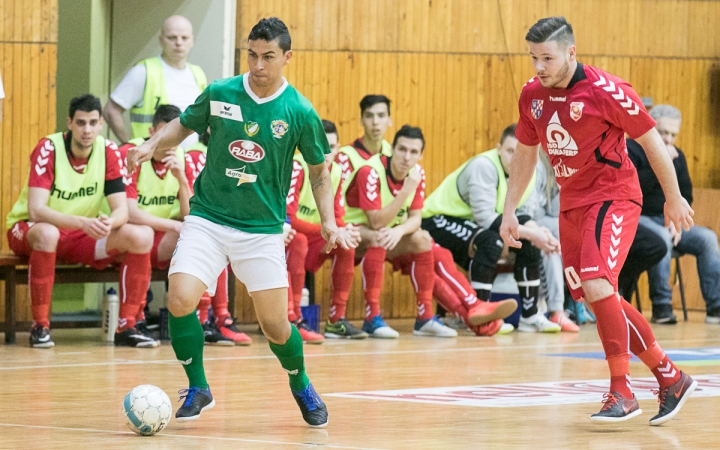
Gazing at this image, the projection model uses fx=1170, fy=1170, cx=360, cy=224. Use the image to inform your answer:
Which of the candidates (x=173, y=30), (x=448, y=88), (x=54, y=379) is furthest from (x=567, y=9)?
(x=54, y=379)

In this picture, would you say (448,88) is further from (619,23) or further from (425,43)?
(619,23)

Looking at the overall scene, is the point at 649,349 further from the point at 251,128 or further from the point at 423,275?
the point at 423,275

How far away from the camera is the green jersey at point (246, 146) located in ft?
15.4

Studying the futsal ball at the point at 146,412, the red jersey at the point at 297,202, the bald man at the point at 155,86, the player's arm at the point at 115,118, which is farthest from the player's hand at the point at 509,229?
the player's arm at the point at 115,118

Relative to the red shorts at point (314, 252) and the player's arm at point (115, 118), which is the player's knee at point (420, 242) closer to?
the red shorts at point (314, 252)

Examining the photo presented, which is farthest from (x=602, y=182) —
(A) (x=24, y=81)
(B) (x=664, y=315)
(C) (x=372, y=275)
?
(B) (x=664, y=315)

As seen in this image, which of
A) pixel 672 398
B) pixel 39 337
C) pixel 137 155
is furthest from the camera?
pixel 39 337

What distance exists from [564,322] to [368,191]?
7.14 feet

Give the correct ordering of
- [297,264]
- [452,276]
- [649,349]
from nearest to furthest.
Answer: [649,349] < [297,264] < [452,276]

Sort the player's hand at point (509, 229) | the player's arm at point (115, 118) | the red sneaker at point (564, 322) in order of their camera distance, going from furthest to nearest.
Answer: the red sneaker at point (564, 322), the player's arm at point (115, 118), the player's hand at point (509, 229)

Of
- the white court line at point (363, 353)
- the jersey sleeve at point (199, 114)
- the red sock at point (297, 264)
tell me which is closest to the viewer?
the jersey sleeve at point (199, 114)

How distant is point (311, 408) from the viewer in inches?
184

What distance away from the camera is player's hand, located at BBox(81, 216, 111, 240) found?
7484 mm

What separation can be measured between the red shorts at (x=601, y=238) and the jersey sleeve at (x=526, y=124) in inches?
15.2
